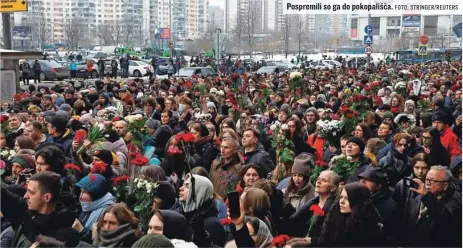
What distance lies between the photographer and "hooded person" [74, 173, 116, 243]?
237 inches

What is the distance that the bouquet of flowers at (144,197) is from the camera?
5.67m

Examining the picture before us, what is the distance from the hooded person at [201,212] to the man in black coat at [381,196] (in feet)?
4.68

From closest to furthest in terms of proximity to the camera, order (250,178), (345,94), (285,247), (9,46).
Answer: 1. (285,247)
2. (250,178)
3. (345,94)
4. (9,46)

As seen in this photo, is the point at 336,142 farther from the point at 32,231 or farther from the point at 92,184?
the point at 32,231

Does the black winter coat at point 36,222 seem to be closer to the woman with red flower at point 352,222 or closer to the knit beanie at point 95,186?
the knit beanie at point 95,186

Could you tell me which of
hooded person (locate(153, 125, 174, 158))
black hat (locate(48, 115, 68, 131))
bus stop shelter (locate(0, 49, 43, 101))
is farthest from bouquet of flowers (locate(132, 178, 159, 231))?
bus stop shelter (locate(0, 49, 43, 101))

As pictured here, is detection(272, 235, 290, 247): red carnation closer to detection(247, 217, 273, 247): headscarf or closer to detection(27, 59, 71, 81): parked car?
detection(247, 217, 273, 247): headscarf

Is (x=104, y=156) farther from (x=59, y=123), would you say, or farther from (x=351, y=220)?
(x=351, y=220)

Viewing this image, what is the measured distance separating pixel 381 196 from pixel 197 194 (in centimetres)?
169

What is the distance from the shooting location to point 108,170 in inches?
272

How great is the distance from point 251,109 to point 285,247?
8261 millimetres

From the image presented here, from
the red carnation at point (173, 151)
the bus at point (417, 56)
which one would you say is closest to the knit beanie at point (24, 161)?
the red carnation at point (173, 151)

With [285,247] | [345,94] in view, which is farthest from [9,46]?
[285,247]

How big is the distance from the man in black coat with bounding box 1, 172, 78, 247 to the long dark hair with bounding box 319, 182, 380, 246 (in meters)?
1.90
